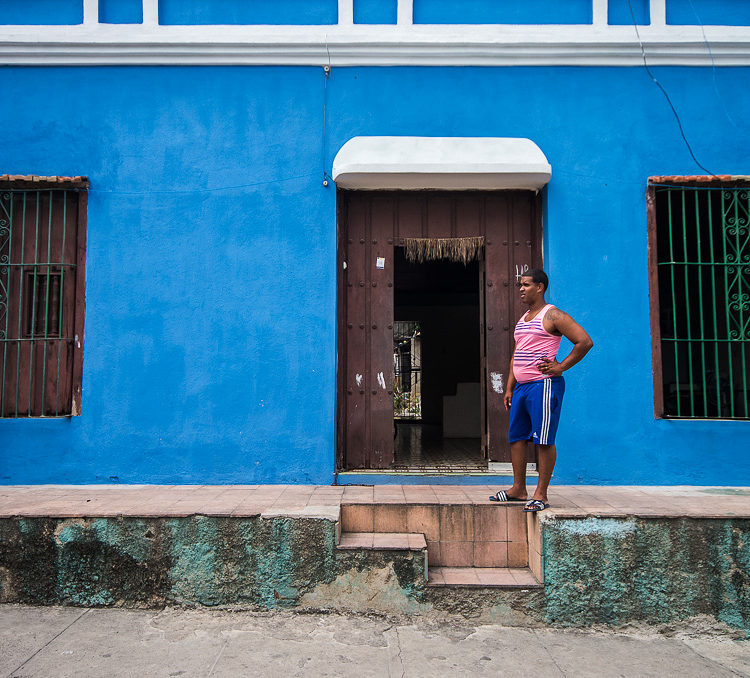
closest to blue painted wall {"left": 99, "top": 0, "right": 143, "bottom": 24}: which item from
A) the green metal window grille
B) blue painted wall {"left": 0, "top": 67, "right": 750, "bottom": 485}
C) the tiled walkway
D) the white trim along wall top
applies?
the white trim along wall top

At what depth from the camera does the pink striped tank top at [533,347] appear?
3.87 metres

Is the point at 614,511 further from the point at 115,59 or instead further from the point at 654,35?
the point at 115,59

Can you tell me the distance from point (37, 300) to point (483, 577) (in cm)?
411

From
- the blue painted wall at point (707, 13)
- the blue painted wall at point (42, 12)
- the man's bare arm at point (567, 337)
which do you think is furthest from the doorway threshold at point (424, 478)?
the blue painted wall at point (42, 12)

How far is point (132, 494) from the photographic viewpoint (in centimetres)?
446

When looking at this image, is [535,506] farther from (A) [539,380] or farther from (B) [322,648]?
(B) [322,648]

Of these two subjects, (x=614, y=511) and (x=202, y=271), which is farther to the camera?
(x=202, y=271)

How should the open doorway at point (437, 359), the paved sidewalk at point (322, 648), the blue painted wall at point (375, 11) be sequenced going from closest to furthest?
the paved sidewalk at point (322, 648) < the blue painted wall at point (375, 11) < the open doorway at point (437, 359)

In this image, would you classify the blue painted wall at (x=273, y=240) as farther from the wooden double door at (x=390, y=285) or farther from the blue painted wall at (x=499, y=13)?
the blue painted wall at (x=499, y=13)

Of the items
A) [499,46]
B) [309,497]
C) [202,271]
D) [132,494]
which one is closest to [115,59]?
[202,271]

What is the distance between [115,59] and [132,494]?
3525 millimetres

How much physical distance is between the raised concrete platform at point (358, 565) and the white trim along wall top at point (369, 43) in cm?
363

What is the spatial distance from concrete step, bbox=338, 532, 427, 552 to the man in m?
0.64

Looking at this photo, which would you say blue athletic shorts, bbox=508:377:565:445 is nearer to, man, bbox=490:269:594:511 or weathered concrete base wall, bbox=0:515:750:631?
man, bbox=490:269:594:511
